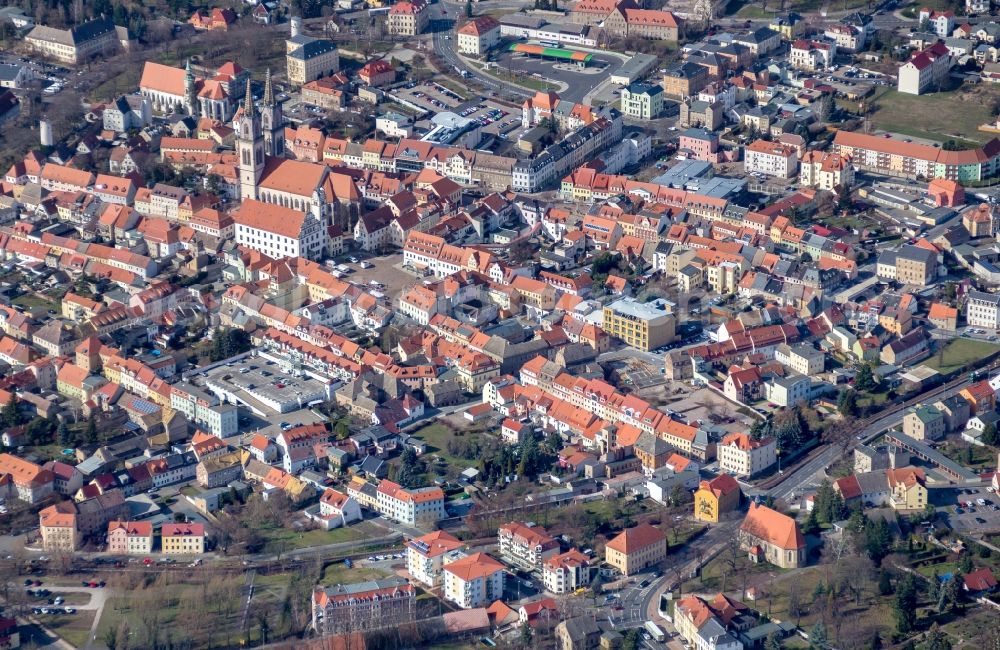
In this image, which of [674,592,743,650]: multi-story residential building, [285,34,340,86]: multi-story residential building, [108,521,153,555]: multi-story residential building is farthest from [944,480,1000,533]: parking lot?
[285,34,340,86]: multi-story residential building

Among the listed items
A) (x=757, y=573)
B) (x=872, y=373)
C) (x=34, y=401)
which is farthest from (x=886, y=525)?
(x=34, y=401)

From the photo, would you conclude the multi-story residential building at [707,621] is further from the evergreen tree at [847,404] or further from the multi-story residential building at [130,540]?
the multi-story residential building at [130,540]

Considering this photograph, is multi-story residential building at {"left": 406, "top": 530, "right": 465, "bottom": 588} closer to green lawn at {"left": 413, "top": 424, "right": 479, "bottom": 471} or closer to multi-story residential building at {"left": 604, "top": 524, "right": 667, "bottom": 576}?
multi-story residential building at {"left": 604, "top": 524, "right": 667, "bottom": 576}

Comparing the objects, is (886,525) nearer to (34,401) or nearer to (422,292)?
(422,292)

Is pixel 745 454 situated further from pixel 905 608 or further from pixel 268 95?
pixel 268 95

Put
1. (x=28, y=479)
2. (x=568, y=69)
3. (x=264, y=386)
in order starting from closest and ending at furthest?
(x=28, y=479)
(x=264, y=386)
(x=568, y=69)

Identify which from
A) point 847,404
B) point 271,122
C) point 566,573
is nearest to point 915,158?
point 847,404
